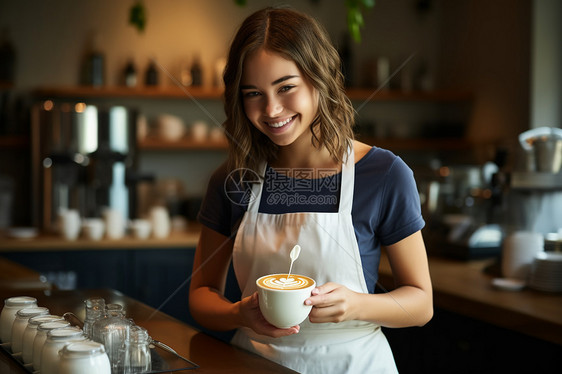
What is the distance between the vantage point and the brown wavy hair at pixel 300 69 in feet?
4.15

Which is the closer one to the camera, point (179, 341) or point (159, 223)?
point (179, 341)

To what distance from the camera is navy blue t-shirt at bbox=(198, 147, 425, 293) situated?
1.32 m

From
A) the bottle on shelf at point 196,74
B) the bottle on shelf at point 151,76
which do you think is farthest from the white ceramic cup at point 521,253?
the bottle on shelf at point 151,76

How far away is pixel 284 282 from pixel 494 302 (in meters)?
1.10

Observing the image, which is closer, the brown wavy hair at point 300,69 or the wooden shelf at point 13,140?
the brown wavy hair at point 300,69

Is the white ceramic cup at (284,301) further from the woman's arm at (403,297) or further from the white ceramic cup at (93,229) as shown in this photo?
the white ceramic cup at (93,229)

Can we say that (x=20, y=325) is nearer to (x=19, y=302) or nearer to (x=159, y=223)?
(x=19, y=302)

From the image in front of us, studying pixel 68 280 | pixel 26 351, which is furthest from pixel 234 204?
pixel 68 280

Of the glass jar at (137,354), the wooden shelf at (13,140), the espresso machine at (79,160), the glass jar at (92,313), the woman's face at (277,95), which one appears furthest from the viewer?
the wooden shelf at (13,140)

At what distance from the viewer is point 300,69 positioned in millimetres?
1267

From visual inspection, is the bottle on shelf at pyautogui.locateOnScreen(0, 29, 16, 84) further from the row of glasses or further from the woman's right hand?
the woman's right hand

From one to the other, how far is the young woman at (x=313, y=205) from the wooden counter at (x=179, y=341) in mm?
68

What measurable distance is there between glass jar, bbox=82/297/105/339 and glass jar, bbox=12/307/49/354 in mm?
89

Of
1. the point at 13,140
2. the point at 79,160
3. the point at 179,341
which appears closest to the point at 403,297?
the point at 179,341
